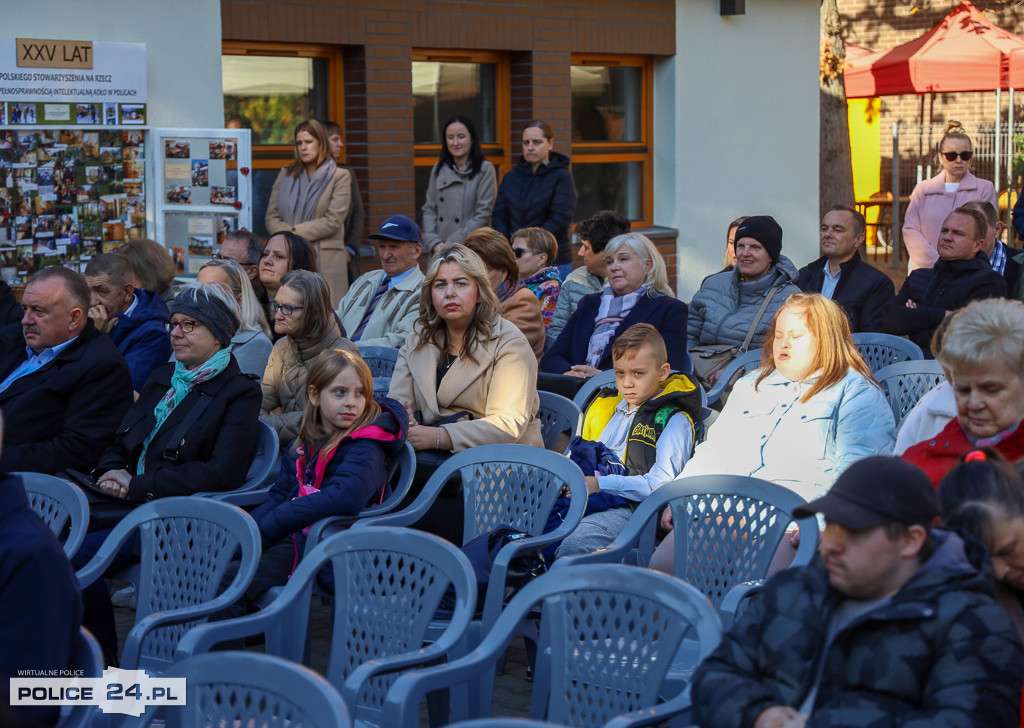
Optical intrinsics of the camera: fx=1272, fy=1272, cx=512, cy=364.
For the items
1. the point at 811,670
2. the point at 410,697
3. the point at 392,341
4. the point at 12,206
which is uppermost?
the point at 12,206

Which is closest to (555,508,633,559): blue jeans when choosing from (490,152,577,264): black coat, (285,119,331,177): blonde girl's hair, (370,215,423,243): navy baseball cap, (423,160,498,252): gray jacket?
(370,215,423,243): navy baseball cap

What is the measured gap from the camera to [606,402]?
5230 mm

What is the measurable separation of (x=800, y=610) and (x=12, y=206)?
6.93 metres

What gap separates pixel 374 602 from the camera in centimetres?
353

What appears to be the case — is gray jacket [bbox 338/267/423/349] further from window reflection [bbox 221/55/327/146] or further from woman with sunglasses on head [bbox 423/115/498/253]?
window reflection [bbox 221/55/327/146]

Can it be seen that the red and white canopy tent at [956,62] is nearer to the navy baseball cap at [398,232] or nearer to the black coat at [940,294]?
the black coat at [940,294]

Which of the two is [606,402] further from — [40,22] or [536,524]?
[40,22]

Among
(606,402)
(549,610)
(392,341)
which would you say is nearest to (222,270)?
(392,341)

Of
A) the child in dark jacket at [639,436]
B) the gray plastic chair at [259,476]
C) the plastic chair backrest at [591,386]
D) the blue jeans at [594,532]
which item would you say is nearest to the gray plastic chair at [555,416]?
the plastic chair backrest at [591,386]

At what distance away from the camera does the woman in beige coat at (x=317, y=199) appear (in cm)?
888

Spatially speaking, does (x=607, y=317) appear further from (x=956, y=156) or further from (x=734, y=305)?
(x=956, y=156)

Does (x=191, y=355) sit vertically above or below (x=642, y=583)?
above

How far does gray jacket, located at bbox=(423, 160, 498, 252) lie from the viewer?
953 cm

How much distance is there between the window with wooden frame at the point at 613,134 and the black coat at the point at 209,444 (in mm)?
7236
